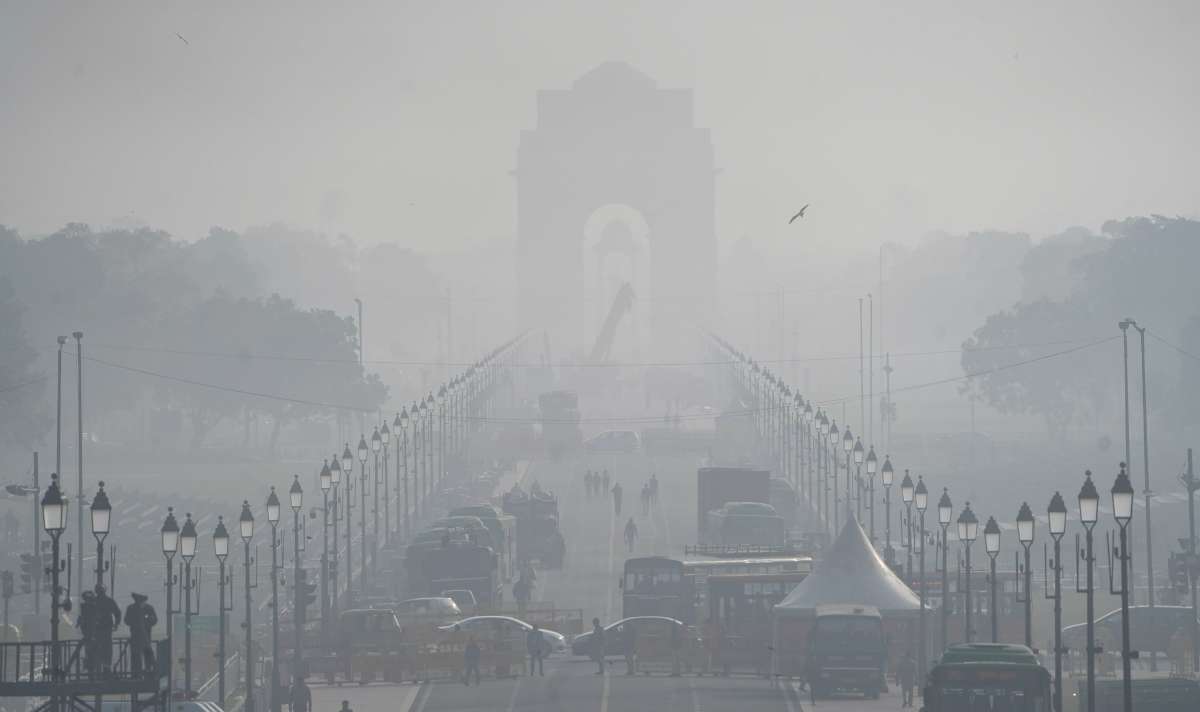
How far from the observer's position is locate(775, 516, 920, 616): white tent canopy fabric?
131 feet

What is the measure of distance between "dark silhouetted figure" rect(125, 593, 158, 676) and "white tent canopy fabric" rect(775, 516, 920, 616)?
16.5 metres

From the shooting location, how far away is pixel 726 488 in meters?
61.3

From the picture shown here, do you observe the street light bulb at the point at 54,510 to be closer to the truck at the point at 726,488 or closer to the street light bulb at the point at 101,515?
the street light bulb at the point at 101,515

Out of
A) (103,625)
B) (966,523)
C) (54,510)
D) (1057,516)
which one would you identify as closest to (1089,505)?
(1057,516)

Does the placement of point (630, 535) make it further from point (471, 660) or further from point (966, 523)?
point (966, 523)

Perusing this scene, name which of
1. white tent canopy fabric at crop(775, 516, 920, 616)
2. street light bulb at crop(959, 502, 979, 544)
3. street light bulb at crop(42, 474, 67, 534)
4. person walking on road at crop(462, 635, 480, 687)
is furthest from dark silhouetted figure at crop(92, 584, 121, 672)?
white tent canopy fabric at crop(775, 516, 920, 616)

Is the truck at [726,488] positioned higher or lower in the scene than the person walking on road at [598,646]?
higher

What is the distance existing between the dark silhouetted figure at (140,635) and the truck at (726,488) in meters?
36.3

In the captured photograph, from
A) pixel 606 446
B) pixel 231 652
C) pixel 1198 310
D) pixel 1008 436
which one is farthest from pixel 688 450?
pixel 231 652

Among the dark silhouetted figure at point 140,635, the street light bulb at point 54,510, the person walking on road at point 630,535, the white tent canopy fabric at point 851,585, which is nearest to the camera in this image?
the street light bulb at point 54,510

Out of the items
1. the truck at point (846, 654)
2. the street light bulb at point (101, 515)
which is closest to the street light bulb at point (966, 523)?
the truck at point (846, 654)

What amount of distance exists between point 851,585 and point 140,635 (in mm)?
17554

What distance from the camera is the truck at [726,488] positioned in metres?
61.4

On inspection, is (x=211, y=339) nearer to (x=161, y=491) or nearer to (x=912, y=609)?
(x=161, y=491)
